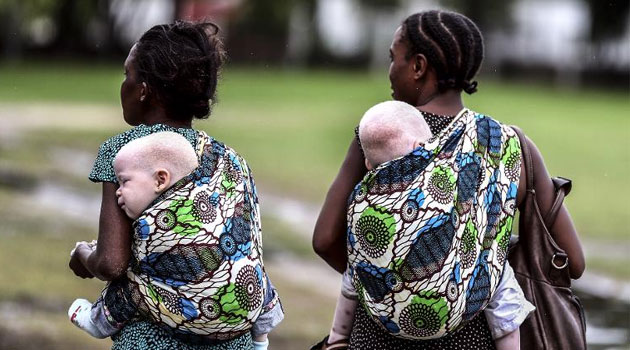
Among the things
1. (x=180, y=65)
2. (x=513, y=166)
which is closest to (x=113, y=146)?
(x=180, y=65)

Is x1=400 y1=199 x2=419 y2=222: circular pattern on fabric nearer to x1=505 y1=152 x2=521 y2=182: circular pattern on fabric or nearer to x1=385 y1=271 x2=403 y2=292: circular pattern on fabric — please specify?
x1=385 y1=271 x2=403 y2=292: circular pattern on fabric

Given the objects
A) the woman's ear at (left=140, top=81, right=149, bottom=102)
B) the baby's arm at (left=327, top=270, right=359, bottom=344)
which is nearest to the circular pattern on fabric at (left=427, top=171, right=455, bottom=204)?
the baby's arm at (left=327, top=270, right=359, bottom=344)

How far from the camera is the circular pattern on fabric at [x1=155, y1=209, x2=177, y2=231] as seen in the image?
3084 mm

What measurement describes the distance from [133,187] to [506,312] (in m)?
1.18

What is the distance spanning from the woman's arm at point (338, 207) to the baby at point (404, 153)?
0.33 ft

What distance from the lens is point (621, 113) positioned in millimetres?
30234

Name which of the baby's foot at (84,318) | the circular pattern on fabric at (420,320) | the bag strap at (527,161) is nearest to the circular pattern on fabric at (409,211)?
the circular pattern on fabric at (420,320)

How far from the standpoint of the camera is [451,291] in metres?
3.26

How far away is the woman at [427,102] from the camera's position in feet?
11.4

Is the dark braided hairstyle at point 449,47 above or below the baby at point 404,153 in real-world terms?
above

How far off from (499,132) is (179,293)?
42.0 inches

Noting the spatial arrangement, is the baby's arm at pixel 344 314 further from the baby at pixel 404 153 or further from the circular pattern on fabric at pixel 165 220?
the circular pattern on fabric at pixel 165 220

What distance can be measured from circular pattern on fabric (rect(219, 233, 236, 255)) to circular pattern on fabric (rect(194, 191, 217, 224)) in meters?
0.06

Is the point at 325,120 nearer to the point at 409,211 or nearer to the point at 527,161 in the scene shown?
the point at 527,161
